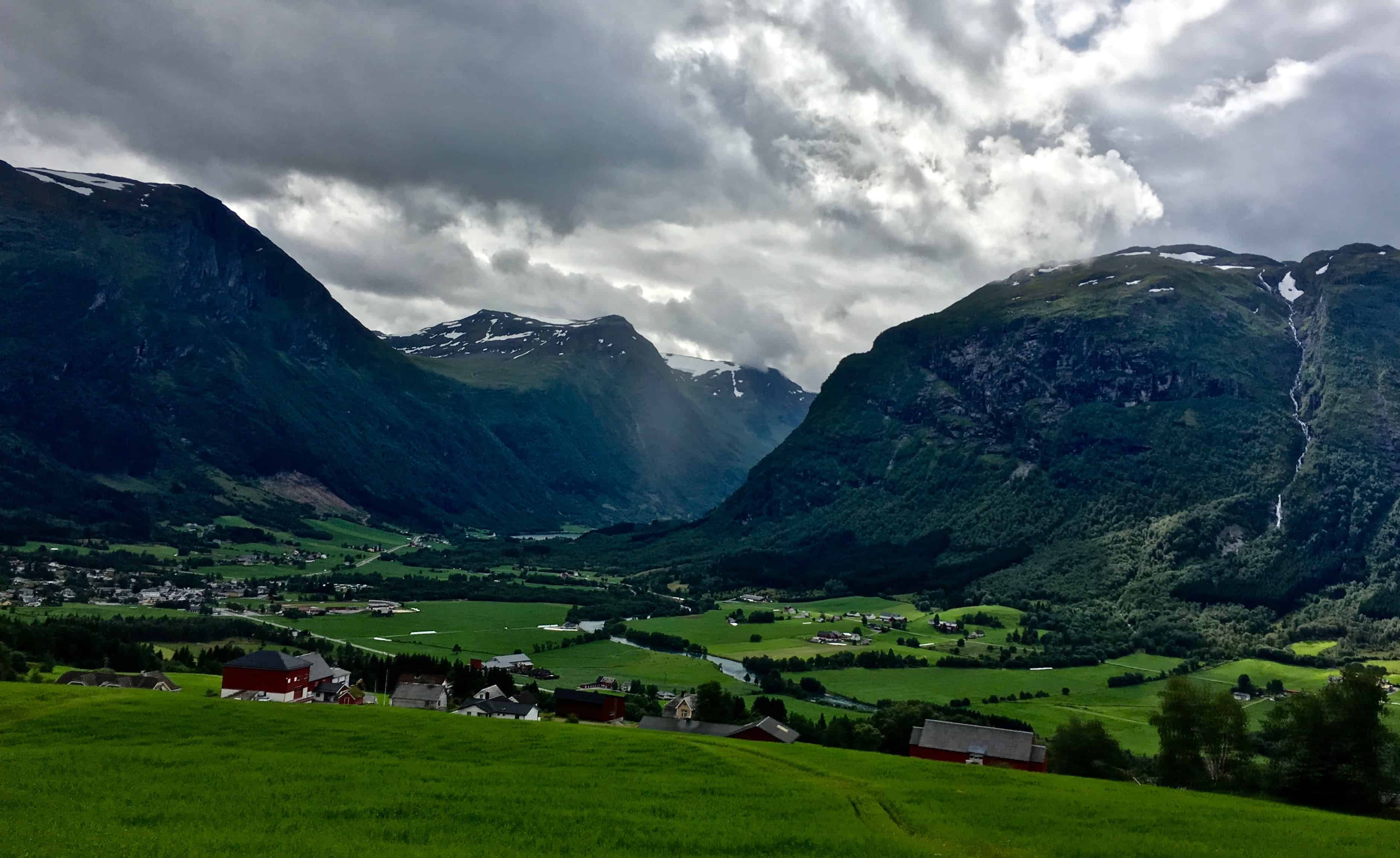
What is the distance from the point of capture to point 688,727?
73.6 meters

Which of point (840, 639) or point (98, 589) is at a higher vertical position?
point (840, 639)

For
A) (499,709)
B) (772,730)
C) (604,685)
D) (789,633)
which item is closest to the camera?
(772,730)

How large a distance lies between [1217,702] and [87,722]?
6659 centimetres

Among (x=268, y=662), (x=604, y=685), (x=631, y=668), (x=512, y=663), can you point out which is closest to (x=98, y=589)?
(x=512, y=663)

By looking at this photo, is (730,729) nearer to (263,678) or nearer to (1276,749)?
(1276,749)

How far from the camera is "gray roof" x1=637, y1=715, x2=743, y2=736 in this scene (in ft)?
234

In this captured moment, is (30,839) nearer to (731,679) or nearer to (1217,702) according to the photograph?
(1217,702)

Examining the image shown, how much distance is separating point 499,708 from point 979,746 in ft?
125

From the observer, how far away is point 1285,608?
18475 cm

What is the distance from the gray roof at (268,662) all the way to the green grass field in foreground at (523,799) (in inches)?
778

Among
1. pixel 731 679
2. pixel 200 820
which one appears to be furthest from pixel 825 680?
pixel 200 820

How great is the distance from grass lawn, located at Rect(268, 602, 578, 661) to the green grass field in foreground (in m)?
85.0

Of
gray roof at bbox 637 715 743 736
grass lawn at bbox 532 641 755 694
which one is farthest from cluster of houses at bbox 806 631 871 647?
gray roof at bbox 637 715 743 736

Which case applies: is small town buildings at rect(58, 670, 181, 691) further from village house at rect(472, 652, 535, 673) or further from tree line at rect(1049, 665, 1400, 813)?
tree line at rect(1049, 665, 1400, 813)
